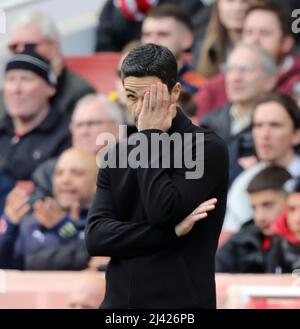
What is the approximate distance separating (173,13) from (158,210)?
4.48 meters

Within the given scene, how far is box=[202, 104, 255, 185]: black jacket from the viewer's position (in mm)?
7770

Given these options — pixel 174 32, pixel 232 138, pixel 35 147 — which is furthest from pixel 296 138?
pixel 35 147

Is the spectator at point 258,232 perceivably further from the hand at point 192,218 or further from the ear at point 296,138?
the hand at point 192,218

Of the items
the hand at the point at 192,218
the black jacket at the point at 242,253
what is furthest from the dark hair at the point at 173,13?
the hand at the point at 192,218

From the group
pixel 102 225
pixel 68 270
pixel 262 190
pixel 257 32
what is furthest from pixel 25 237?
pixel 102 225

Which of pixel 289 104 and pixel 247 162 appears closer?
pixel 289 104

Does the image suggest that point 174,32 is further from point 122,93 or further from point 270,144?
point 270,144

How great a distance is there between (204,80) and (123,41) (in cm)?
98

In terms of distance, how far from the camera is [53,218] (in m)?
7.49

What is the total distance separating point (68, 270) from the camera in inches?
279

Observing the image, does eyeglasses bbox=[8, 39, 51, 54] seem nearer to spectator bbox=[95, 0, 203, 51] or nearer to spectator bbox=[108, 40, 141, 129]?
spectator bbox=[108, 40, 141, 129]

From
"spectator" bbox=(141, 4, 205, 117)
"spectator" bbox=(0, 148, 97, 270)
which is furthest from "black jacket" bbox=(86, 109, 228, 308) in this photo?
"spectator" bbox=(141, 4, 205, 117)

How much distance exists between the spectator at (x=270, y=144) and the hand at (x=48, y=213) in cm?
98
